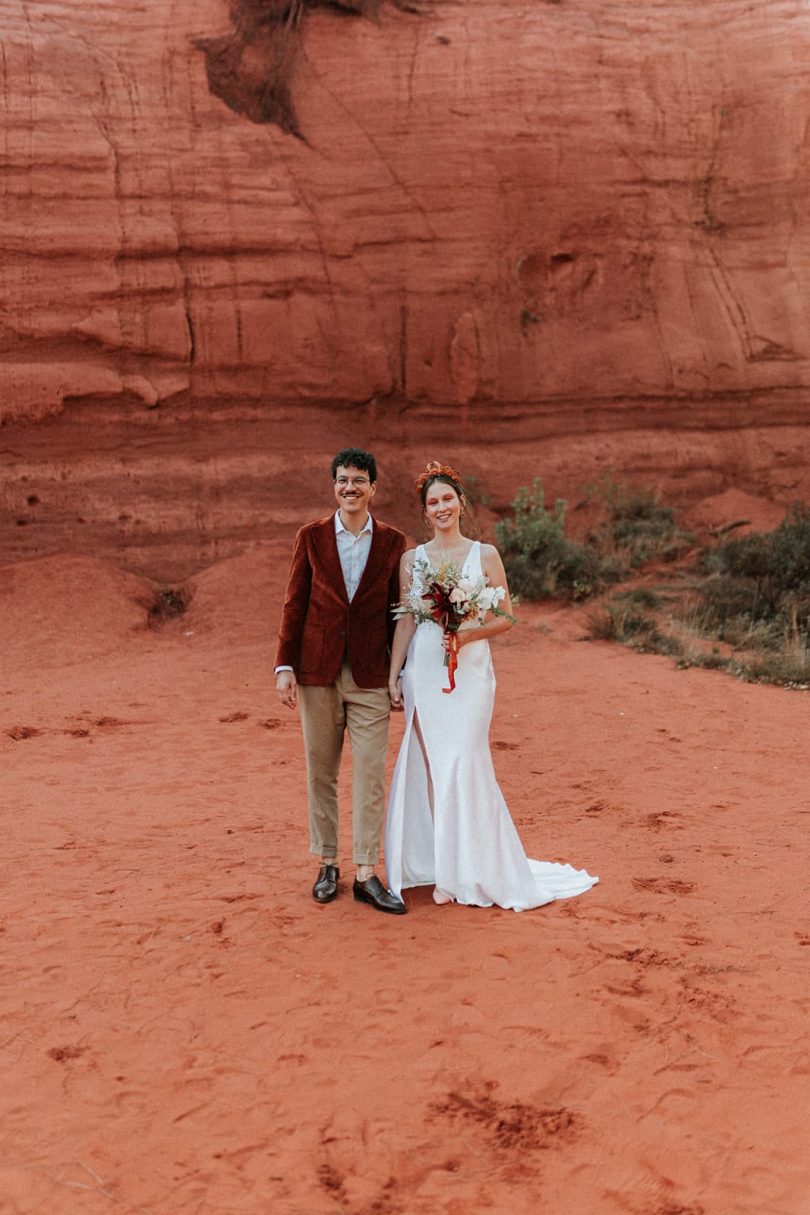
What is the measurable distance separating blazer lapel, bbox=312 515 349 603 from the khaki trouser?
1.17ft

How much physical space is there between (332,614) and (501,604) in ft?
2.48

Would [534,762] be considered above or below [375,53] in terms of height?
below

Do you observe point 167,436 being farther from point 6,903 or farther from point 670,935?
point 670,935

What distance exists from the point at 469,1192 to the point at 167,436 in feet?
37.0

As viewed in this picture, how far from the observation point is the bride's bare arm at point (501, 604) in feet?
16.0

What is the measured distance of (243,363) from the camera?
44.7 feet

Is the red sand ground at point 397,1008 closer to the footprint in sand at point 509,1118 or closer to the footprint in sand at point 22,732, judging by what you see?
the footprint in sand at point 509,1118

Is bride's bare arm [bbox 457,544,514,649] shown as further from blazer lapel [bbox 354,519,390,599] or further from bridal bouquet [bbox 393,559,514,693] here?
blazer lapel [bbox 354,519,390,599]

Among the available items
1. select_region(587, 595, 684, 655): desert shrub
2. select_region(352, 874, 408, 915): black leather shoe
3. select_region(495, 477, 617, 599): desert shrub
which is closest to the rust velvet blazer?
select_region(352, 874, 408, 915): black leather shoe

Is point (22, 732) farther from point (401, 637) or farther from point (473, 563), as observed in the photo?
point (473, 563)

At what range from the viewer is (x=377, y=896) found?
4.92 metres

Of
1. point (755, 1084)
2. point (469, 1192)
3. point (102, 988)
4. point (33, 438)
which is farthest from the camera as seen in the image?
point (33, 438)

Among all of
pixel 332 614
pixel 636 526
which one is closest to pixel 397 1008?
pixel 332 614

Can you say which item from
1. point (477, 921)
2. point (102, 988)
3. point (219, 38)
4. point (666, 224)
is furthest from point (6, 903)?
point (666, 224)
